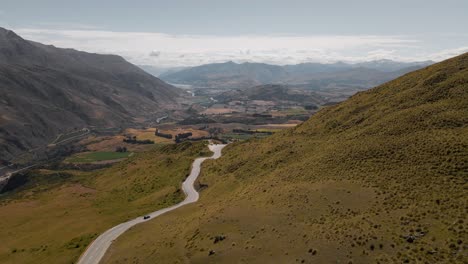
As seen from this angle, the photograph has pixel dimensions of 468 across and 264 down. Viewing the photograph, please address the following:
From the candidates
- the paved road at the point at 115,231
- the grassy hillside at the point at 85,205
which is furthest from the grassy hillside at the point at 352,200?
the grassy hillside at the point at 85,205

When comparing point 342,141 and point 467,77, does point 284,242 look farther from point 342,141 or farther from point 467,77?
point 467,77

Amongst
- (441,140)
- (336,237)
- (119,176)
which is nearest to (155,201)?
(119,176)

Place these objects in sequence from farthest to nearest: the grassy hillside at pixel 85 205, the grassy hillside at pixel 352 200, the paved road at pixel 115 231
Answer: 1. the grassy hillside at pixel 85 205
2. the paved road at pixel 115 231
3. the grassy hillside at pixel 352 200

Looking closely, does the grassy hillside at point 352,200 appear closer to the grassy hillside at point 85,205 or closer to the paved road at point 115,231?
the paved road at point 115,231

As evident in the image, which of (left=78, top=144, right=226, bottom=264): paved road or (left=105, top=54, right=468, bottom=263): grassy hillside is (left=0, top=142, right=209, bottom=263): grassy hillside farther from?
(left=105, top=54, right=468, bottom=263): grassy hillside

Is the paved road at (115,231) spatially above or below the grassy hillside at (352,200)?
below

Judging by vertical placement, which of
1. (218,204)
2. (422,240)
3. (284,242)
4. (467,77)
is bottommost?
(218,204)

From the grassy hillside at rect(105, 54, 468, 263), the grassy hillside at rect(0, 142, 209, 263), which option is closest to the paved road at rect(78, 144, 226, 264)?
the grassy hillside at rect(0, 142, 209, 263)
